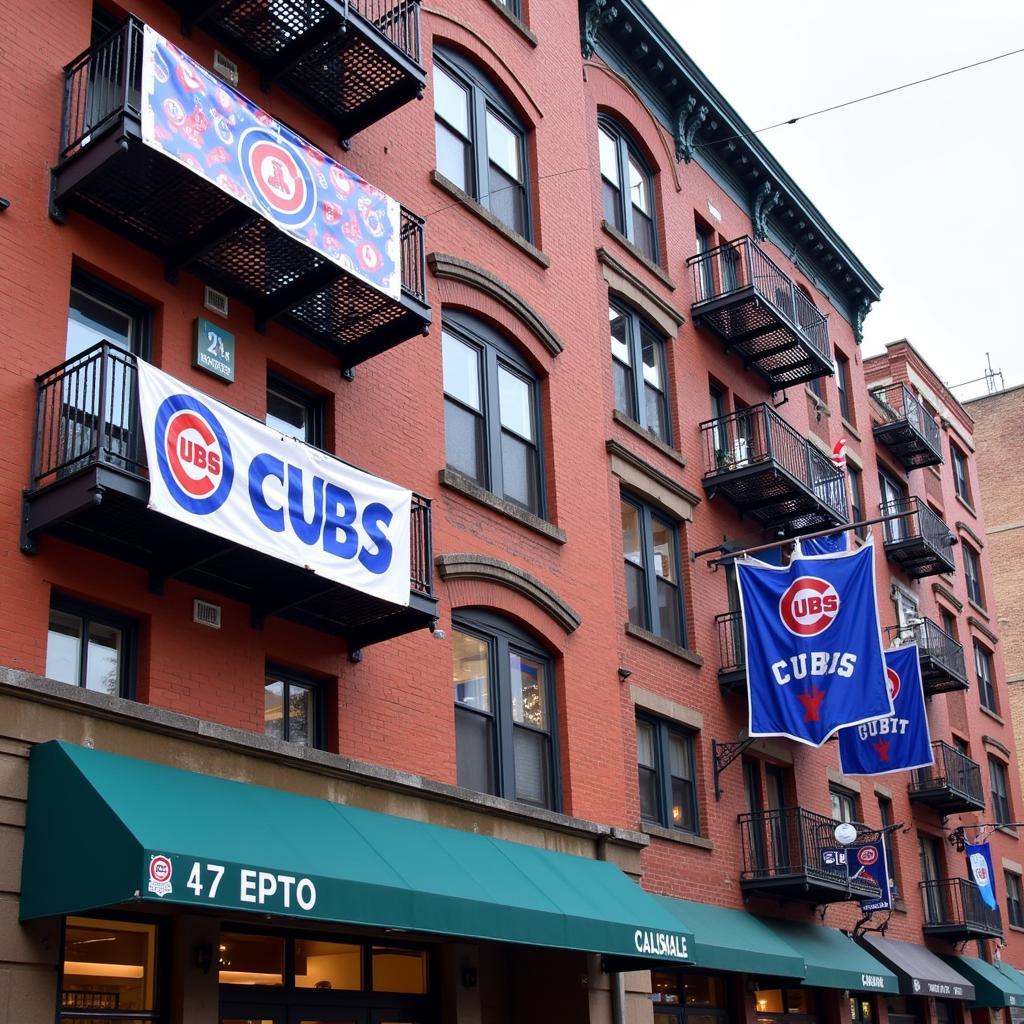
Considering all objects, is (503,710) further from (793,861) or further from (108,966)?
(793,861)

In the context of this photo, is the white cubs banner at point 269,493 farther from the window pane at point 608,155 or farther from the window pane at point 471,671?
the window pane at point 608,155

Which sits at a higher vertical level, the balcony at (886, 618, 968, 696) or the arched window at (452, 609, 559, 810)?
the balcony at (886, 618, 968, 696)

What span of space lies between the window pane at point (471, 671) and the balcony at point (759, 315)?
34.6ft

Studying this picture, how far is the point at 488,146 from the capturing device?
19938mm

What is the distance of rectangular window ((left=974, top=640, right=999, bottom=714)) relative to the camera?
134 ft

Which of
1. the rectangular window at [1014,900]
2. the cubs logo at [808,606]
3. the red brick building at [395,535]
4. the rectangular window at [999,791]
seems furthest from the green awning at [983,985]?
the cubs logo at [808,606]

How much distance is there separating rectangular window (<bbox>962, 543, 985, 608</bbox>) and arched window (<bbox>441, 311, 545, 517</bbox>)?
26580 mm

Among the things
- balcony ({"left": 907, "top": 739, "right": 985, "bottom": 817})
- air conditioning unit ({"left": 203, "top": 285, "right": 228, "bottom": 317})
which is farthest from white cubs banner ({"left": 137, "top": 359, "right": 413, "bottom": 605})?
balcony ({"left": 907, "top": 739, "right": 985, "bottom": 817})

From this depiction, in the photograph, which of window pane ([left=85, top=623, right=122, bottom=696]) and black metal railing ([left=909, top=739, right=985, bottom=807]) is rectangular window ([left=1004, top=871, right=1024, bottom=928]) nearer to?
black metal railing ([left=909, top=739, right=985, bottom=807])

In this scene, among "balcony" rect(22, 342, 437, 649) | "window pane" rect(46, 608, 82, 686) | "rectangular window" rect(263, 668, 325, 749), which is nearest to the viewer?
"balcony" rect(22, 342, 437, 649)

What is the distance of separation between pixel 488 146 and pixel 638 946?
10968mm

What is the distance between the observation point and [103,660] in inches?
472

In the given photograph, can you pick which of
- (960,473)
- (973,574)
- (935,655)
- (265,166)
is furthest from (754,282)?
(960,473)

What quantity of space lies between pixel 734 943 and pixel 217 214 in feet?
40.8
